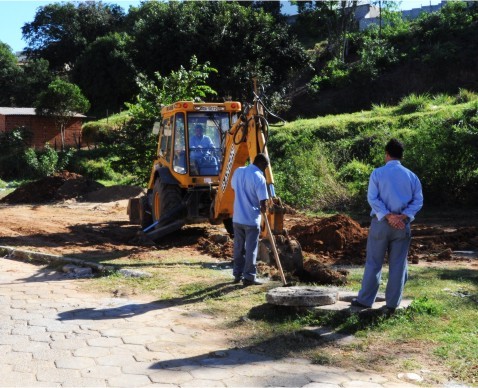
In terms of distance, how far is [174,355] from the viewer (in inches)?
242

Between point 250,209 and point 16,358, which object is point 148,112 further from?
point 16,358

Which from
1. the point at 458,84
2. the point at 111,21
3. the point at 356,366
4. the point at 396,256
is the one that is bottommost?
the point at 356,366

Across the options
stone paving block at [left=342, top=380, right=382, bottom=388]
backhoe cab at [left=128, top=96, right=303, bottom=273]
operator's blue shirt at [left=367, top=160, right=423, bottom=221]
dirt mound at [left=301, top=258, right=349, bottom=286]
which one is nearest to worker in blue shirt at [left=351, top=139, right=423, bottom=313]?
operator's blue shirt at [left=367, top=160, right=423, bottom=221]

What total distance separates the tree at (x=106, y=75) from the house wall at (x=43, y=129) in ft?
8.36

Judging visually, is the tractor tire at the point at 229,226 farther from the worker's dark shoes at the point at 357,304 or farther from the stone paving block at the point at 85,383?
the stone paving block at the point at 85,383

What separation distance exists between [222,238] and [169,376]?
7.80m

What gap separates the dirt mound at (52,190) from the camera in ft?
83.3

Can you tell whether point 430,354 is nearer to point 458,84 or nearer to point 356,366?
point 356,366

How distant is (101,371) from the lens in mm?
5695

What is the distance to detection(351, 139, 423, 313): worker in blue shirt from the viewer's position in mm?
7000

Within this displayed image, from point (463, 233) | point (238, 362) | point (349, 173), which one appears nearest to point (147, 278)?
point (238, 362)

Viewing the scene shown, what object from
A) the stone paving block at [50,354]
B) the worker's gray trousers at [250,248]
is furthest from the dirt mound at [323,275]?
the stone paving block at [50,354]

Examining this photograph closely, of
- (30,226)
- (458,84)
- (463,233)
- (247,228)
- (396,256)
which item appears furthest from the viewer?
(458,84)

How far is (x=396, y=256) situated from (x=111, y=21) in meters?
57.8
